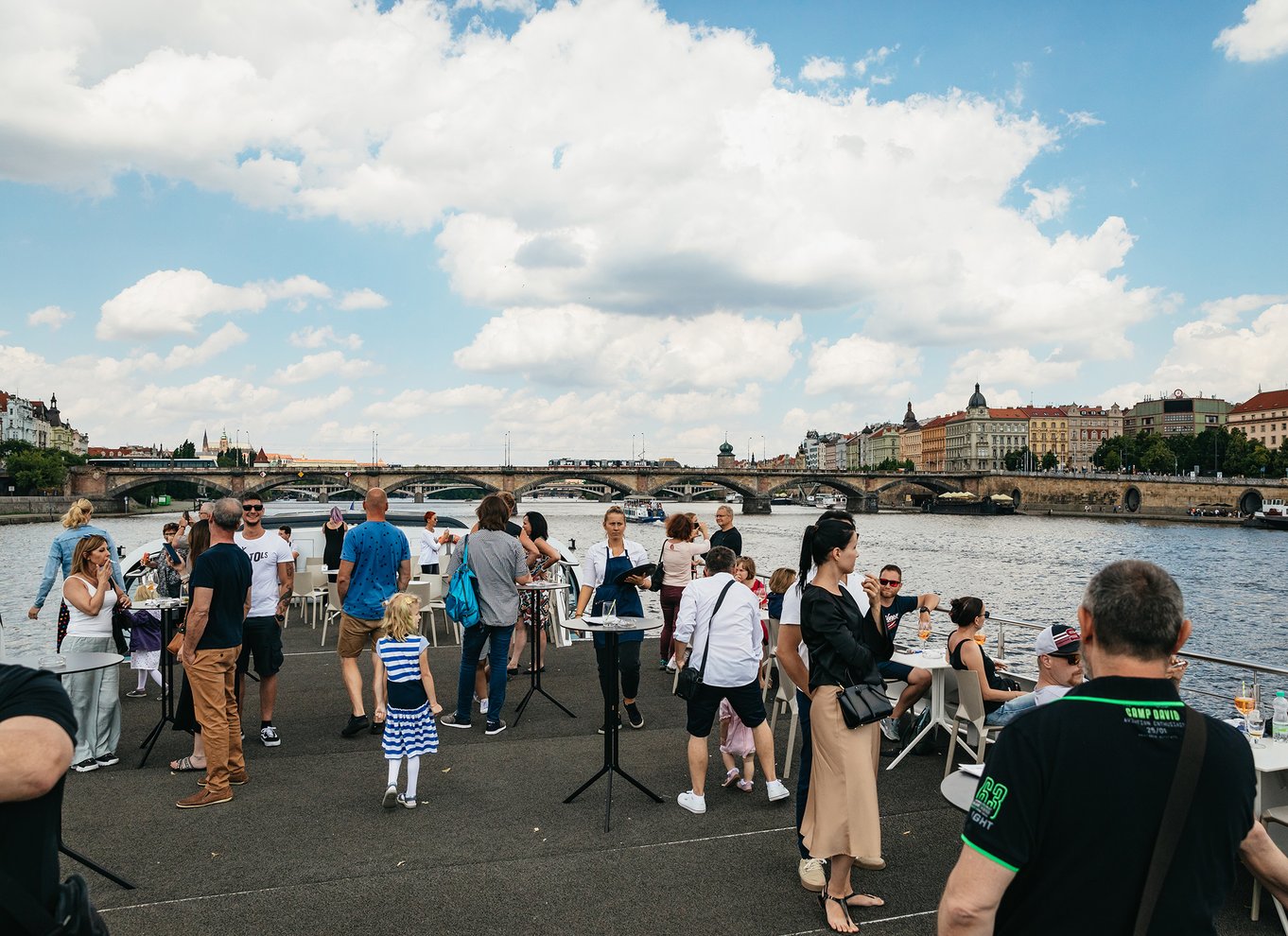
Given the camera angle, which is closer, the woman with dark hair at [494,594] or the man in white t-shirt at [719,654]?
the man in white t-shirt at [719,654]

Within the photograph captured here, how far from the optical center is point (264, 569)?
24.1 ft

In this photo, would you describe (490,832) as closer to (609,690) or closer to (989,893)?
(609,690)

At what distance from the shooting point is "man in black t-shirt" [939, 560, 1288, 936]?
6.13 feet

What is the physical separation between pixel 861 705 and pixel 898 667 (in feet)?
10.3

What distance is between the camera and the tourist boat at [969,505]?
98.9m

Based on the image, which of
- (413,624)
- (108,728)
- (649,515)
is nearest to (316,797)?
(413,624)

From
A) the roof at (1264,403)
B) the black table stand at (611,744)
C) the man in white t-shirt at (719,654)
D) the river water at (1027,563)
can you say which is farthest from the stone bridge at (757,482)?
the man in white t-shirt at (719,654)

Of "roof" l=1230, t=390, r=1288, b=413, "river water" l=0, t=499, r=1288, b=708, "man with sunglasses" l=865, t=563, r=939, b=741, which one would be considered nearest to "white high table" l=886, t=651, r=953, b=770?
"man with sunglasses" l=865, t=563, r=939, b=741

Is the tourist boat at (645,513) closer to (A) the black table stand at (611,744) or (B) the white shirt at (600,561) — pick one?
(B) the white shirt at (600,561)

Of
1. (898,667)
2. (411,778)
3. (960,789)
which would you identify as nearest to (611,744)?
(411,778)

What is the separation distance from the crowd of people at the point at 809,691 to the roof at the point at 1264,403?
163292 millimetres

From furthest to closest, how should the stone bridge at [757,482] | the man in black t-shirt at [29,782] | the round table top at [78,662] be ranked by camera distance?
the stone bridge at [757,482] < the round table top at [78,662] < the man in black t-shirt at [29,782]

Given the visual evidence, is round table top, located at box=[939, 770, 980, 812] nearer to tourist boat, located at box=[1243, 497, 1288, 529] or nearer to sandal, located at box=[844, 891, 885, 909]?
sandal, located at box=[844, 891, 885, 909]

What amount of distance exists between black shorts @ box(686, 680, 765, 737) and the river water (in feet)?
15.4
